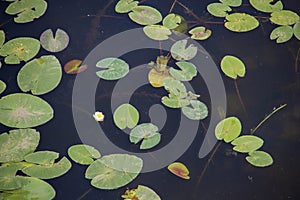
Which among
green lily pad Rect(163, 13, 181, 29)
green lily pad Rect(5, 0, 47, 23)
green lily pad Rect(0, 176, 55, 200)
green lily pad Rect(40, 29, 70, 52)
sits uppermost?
green lily pad Rect(5, 0, 47, 23)

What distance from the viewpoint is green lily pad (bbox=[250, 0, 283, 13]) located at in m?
1.53

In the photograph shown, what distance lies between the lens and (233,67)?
1412 mm

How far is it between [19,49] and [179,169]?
676 millimetres

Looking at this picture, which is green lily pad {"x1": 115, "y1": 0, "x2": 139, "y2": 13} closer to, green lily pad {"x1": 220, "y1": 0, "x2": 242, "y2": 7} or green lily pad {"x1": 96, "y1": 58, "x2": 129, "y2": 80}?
green lily pad {"x1": 96, "y1": 58, "x2": 129, "y2": 80}

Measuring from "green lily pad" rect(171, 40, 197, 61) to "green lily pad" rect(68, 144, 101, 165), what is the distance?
44cm

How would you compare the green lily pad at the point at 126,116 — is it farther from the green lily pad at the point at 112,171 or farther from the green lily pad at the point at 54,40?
the green lily pad at the point at 54,40

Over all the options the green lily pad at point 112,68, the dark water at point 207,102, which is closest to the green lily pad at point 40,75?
the dark water at point 207,102

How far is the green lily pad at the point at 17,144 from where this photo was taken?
3.87ft

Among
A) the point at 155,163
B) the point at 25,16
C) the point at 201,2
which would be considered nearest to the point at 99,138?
the point at 155,163

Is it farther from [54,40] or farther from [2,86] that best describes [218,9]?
[2,86]

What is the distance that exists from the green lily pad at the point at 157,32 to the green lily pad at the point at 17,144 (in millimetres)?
530

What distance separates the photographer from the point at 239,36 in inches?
58.3

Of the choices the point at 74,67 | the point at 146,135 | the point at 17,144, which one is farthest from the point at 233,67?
the point at 17,144

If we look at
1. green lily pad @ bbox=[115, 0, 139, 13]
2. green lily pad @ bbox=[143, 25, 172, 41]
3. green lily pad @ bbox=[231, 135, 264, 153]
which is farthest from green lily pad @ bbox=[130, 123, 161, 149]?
green lily pad @ bbox=[115, 0, 139, 13]
